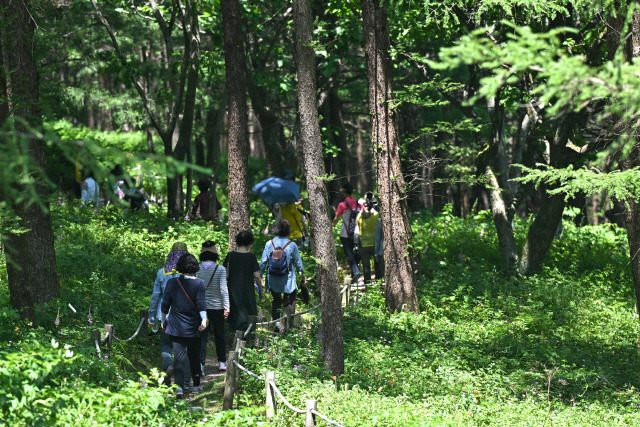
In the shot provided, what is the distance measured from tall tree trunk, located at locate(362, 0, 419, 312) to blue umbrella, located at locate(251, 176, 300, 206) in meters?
2.17

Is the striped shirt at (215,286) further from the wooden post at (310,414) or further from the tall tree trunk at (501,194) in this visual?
the tall tree trunk at (501,194)

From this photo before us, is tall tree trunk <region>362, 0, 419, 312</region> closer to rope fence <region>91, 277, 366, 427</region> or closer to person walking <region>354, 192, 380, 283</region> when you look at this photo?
person walking <region>354, 192, 380, 283</region>

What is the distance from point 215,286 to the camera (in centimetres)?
964

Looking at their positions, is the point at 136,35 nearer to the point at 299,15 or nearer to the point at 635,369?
the point at 299,15

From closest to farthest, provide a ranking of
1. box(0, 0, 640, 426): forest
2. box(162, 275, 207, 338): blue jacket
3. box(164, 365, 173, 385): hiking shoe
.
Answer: box(0, 0, 640, 426): forest, box(162, 275, 207, 338): blue jacket, box(164, 365, 173, 385): hiking shoe

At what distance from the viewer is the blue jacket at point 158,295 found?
29.1ft

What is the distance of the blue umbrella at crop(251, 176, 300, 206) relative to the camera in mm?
13859

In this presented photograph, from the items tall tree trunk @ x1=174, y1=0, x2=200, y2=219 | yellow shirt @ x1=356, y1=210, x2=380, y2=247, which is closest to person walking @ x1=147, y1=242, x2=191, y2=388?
yellow shirt @ x1=356, y1=210, x2=380, y2=247

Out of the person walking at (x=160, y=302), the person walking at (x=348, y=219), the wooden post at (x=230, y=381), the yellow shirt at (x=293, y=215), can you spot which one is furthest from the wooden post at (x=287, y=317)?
the person walking at (x=348, y=219)

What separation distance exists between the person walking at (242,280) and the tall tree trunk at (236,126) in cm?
271

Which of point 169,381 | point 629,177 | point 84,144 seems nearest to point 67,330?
point 169,381

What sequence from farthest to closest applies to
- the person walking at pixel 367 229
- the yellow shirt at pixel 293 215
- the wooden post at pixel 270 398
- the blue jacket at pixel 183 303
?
the person walking at pixel 367 229 < the yellow shirt at pixel 293 215 < the blue jacket at pixel 183 303 < the wooden post at pixel 270 398

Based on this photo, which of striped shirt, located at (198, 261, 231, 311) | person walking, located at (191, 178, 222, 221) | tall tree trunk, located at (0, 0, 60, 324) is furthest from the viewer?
person walking, located at (191, 178, 222, 221)

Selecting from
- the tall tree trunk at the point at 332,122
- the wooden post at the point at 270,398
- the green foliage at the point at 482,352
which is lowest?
the green foliage at the point at 482,352
